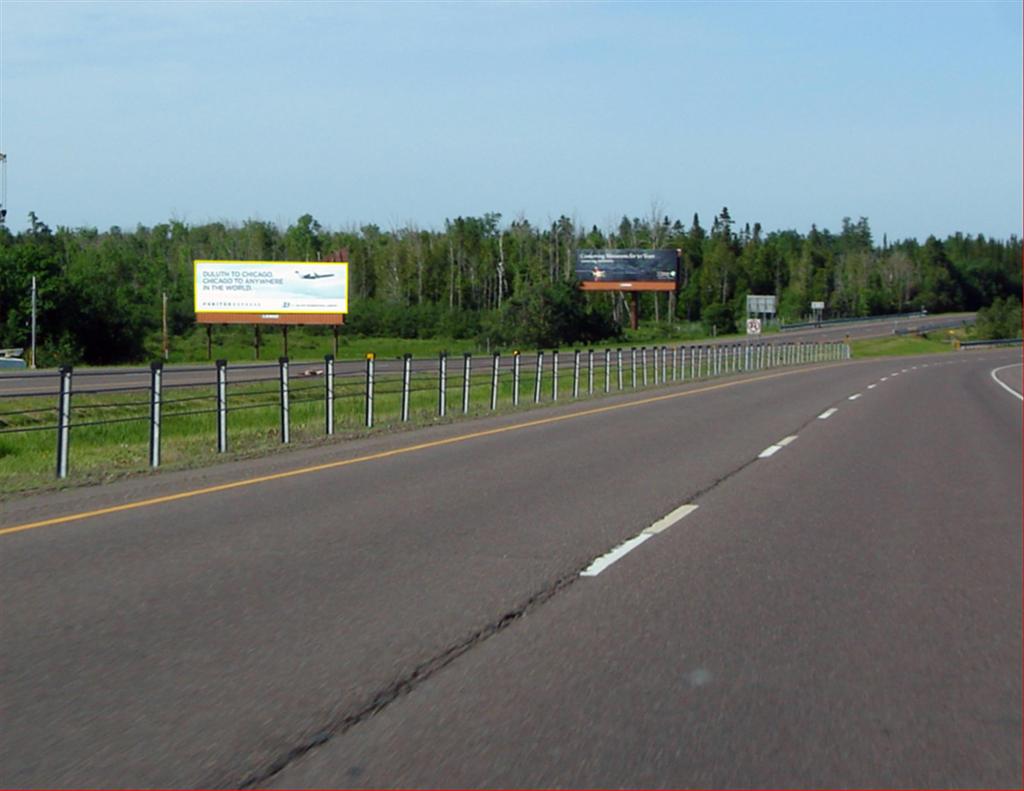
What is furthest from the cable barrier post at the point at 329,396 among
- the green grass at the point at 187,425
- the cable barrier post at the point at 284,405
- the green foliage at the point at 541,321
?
the green foliage at the point at 541,321

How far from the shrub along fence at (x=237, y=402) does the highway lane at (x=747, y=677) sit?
367 inches

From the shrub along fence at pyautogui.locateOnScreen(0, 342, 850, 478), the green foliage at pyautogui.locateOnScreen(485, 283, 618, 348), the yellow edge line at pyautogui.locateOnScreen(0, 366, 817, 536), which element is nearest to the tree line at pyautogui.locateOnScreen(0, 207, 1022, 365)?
the green foliage at pyautogui.locateOnScreen(485, 283, 618, 348)

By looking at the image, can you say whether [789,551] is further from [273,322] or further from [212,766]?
[273,322]

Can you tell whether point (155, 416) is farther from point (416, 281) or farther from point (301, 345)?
point (416, 281)

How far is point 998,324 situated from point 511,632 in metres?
134

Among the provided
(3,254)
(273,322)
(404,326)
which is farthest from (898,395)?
(404,326)

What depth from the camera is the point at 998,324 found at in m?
131

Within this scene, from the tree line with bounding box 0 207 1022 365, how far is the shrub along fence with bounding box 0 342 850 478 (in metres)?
14.5

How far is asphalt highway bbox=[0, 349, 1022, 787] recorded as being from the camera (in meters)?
5.14

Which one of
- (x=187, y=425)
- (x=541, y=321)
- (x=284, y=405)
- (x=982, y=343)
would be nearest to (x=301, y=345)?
(x=541, y=321)

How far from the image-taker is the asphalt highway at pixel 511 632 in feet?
16.9

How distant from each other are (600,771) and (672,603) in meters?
3.14

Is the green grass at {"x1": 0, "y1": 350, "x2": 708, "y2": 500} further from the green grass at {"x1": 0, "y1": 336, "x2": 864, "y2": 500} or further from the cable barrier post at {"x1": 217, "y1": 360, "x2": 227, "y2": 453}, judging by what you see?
the cable barrier post at {"x1": 217, "y1": 360, "x2": 227, "y2": 453}

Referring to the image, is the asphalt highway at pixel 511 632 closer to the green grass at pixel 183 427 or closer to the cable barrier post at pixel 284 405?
the green grass at pixel 183 427
